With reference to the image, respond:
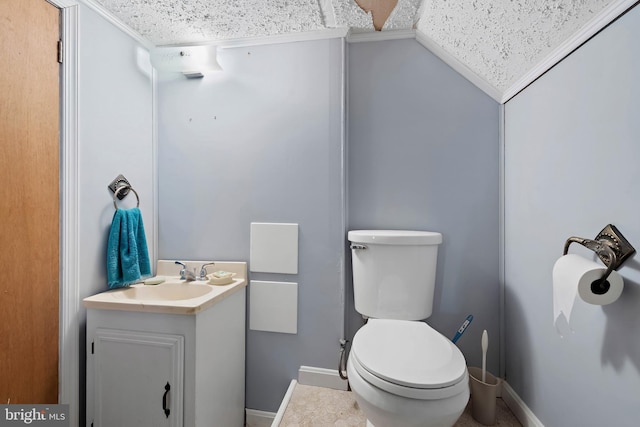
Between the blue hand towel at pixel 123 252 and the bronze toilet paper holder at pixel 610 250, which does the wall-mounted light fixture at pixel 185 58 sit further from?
the bronze toilet paper holder at pixel 610 250

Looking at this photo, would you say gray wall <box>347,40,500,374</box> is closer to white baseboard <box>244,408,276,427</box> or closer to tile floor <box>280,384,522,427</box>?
tile floor <box>280,384,522,427</box>

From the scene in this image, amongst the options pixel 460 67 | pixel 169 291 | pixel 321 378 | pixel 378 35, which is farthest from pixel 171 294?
pixel 460 67

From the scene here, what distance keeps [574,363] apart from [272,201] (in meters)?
1.38

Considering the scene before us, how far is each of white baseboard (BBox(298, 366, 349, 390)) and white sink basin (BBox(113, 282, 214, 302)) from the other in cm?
67

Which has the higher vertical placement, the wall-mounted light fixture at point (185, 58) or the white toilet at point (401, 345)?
the wall-mounted light fixture at point (185, 58)

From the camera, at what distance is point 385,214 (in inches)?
57.4

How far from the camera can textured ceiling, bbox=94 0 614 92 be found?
102 centimetres

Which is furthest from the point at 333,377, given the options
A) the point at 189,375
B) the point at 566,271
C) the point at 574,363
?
the point at 566,271

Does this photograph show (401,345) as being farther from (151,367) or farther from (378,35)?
(378,35)

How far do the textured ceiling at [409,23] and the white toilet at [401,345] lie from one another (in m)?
0.85

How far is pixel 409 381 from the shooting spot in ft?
2.69

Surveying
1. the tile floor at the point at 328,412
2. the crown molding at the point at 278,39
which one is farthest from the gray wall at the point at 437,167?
the tile floor at the point at 328,412

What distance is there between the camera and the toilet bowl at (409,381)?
82cm

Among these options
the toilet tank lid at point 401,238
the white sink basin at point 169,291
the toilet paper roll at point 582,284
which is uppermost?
the toilet tank lid at point 401,238
